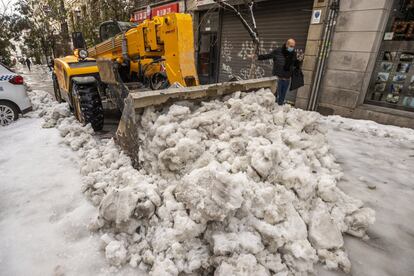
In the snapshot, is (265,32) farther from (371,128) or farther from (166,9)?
(166,9)

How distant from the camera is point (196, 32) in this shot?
34.2 ft

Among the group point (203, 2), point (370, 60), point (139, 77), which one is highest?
point (203, 2)

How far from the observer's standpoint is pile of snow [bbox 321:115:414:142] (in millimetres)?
5035

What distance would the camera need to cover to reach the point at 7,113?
18.1ft

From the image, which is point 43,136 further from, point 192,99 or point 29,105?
point 192,99

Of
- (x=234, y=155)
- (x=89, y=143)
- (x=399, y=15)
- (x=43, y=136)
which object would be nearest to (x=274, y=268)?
(x=234, y=155)

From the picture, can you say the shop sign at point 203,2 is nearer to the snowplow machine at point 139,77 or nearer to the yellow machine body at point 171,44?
the snowplow machine at point 139,77

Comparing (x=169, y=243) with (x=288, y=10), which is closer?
(x=169, y=243)

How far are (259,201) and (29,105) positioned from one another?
6.16m

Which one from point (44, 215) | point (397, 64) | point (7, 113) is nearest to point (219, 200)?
Answer: point (44, 215)

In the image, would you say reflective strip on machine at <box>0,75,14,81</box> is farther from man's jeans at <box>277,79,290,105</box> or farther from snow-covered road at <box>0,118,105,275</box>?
man's jeans at <box>277,79,290,105</box>

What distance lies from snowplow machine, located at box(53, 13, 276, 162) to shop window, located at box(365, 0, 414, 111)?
3.51 metres

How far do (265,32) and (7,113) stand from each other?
294 inches

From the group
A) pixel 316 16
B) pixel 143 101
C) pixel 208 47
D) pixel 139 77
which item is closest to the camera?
pixel 143 101
